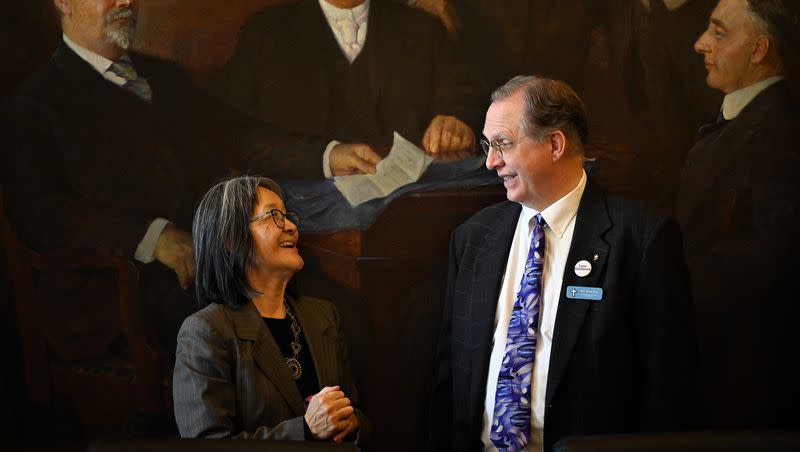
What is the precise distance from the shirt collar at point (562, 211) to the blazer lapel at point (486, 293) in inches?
8.7

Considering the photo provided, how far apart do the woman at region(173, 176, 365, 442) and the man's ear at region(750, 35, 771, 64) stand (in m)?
2.64

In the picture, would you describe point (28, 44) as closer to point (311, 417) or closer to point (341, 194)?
point (341, 194)

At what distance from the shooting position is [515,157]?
357 centimetres

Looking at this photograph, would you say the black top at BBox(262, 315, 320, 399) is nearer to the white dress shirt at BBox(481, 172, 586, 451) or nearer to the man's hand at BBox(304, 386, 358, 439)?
the man's hand at BBox(304, 386, 358, 439)

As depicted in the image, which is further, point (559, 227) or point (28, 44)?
point (28, 44)

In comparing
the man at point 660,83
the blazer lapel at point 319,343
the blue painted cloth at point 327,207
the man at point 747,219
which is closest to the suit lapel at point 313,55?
the blue painted cloth at point 327,207

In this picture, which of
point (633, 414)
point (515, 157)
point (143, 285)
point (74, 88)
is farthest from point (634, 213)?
point (74, 88)

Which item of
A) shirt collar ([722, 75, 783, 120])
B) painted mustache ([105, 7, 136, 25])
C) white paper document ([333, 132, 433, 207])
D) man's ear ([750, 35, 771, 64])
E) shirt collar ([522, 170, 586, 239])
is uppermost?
painted mustache ([105, 7, 136, 25])

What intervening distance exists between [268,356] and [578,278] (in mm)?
1280

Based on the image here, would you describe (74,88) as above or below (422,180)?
above

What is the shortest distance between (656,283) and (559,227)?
470mm

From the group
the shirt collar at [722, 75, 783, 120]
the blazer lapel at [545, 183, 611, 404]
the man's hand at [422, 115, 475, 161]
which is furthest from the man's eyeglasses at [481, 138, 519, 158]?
the shirt collar at [722, 75, 783, 120]

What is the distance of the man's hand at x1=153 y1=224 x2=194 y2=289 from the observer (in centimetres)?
421

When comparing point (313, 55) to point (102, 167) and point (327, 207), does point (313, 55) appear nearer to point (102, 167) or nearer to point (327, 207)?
point (327, 207)
